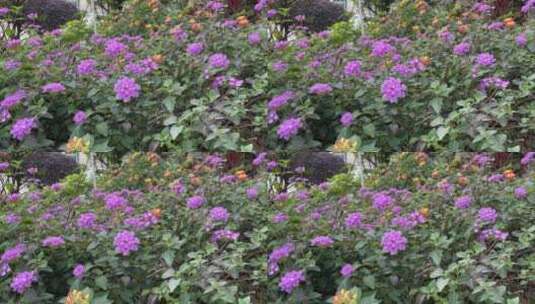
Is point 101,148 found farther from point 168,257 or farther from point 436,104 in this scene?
point 436,104

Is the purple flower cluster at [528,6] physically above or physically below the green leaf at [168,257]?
above

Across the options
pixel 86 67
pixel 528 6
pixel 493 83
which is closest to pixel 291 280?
pixel 493 83

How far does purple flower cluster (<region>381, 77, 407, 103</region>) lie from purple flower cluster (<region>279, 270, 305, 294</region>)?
106 centimetres

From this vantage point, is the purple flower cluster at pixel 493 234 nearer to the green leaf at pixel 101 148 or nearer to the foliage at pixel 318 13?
the green leaf at pixel 101 148

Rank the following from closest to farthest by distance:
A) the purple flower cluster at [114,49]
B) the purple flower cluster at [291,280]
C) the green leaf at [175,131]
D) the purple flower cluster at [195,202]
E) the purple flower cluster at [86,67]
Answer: the purple flower cluster at [291,280] → the purple flower cluster at [195,202] → the green leaf at [175,131] → the purple flower cluster at [86,67] → the purple flower cluster at [114,49]

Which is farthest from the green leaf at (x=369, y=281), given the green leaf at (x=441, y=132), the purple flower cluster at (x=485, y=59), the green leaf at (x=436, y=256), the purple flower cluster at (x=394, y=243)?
the purple flower cluster at (x=485, y=59)

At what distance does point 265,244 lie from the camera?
160 inches

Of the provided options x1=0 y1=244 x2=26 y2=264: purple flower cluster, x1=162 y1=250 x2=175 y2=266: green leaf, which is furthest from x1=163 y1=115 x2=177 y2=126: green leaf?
x1=0 y1=244 x2=26 y2=264: purple flower cluster

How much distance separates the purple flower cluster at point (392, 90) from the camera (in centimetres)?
434

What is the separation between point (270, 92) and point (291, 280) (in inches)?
44.7

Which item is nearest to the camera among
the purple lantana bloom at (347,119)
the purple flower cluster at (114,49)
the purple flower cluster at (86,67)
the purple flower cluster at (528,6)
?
the purple lantana bloom at (347,119)

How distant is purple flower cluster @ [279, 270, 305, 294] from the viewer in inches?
149

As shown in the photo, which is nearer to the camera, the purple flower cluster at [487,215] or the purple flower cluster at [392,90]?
the purple flower cluster at [487,215]

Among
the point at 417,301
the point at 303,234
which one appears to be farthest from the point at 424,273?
the point at 303,234
